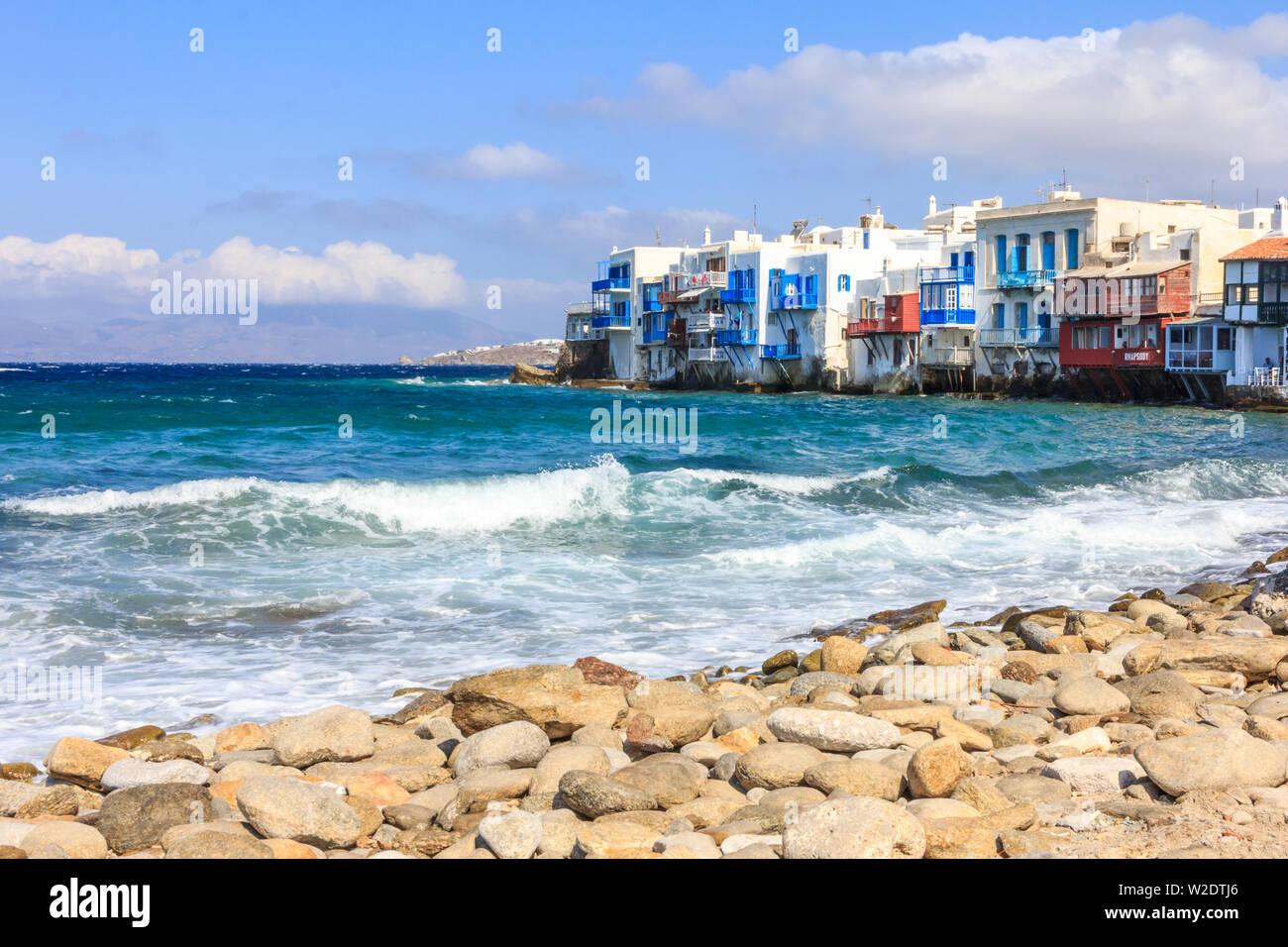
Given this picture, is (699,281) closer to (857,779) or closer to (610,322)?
(610,322)

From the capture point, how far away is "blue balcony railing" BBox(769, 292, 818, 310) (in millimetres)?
66062

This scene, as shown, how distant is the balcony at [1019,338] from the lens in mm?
58250

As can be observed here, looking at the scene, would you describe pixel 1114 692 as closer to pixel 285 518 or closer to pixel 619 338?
pixel 285 518

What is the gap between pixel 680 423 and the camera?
1742 inches

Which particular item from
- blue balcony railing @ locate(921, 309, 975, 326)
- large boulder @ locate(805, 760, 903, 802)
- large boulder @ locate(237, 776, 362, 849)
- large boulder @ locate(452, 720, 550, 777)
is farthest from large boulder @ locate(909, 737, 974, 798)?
blue balcony railing @ locate(921, 309, 975, 326)

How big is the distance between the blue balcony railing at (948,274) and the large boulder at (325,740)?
58.0 m

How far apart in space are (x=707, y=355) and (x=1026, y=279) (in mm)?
20378

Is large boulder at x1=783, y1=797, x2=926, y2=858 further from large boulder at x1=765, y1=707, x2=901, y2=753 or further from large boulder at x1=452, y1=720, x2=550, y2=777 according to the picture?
large boulder at x1=452, y1=720, x2=550, y2=777

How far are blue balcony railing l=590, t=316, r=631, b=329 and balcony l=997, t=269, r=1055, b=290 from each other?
Result: 90.9 feet

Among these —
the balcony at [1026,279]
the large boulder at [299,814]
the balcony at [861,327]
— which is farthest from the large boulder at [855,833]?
the balcony at [861,327]

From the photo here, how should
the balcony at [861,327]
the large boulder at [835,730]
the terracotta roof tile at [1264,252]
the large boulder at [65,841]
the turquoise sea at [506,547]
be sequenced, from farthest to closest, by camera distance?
the balcony at [861,327] < the terracotta roof tile at [1264,252] < the turquoise sea at [506,547] < the large boulder at [835,730] < the large boulder at [65,841]

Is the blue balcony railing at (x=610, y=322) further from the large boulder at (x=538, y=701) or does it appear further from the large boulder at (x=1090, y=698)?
the large boulder at (x=1090, y=698)

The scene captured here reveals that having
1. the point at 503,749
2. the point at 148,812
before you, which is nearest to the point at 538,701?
the point at 503,749
